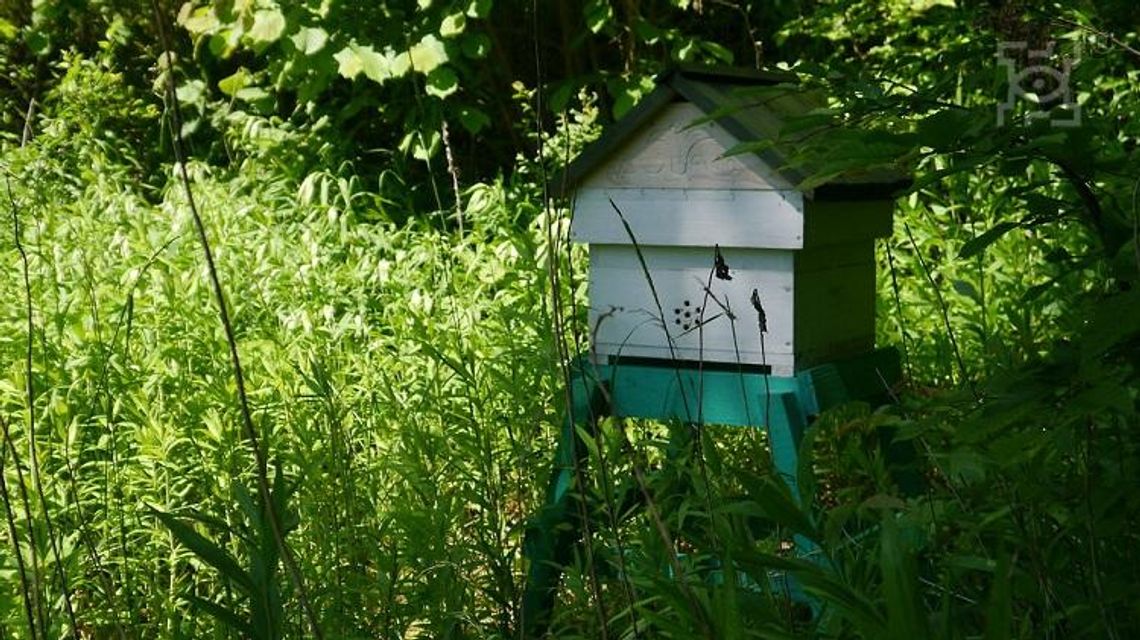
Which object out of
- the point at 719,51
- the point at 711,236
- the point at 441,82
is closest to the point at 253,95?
the point at 441,82

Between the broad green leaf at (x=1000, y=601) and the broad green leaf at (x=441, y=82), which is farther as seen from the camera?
the broad green leaf at (x=441, y=82)

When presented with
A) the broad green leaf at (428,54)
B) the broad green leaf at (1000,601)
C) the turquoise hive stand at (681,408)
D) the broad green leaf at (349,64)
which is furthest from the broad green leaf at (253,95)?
the broad green leaf at (1000,601)

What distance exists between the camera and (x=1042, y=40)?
5004 mm

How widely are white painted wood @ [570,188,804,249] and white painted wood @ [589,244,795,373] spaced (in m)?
0.04

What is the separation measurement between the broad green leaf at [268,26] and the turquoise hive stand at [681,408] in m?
2.93

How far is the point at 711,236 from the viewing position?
274 cm

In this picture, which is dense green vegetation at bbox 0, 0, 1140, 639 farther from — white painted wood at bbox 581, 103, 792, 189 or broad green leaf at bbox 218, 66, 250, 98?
white painted wood at bbox 581, 103, 792, 189

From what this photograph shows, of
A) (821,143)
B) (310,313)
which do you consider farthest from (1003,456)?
(310,313)

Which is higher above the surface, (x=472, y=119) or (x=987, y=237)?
(x=472, y=119)

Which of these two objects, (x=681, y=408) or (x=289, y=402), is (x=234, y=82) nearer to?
(x=289, y=402)

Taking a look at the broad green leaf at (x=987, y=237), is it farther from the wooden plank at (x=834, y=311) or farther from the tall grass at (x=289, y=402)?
the wooden plank at (x=834, y=311)

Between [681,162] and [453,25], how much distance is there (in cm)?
299

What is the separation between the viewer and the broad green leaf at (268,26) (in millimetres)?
5371

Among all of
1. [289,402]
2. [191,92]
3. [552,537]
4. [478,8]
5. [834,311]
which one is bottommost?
[552,537]
